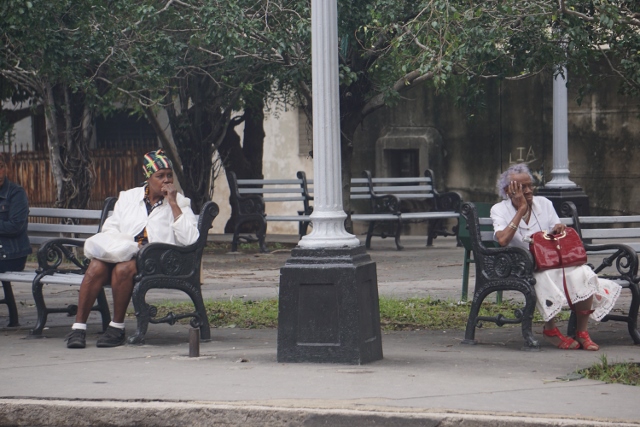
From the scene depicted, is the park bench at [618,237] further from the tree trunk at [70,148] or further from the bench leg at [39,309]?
the tree trunk at [70,148]

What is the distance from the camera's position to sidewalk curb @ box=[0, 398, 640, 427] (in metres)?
5.80

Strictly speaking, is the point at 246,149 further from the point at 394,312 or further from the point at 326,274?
the point at 326,274

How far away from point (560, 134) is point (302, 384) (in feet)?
31.7

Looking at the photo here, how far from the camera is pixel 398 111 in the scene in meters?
20.9

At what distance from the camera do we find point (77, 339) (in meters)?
8.47

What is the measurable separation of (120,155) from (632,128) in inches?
356

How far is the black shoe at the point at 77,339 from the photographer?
8.46m

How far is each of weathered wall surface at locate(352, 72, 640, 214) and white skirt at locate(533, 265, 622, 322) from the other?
31.2 ft

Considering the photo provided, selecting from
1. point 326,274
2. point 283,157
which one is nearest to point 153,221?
point 326,274

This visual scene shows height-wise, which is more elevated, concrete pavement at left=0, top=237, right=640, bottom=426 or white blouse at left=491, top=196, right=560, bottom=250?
white blouse at left=491, top=196, right=560, bottom=250

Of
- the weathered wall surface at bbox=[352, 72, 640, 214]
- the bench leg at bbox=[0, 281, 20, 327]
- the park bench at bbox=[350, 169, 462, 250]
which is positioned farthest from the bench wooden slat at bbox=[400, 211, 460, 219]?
the bench leg at bbox=[0, 281, 20, 327]

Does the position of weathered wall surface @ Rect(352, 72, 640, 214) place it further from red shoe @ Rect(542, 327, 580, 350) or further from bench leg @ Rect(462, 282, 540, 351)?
red shoe @ Rect(542, 327, 580, 350)

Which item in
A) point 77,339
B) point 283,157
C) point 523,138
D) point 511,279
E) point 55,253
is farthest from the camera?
point 283,157

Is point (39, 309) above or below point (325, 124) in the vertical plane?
below
